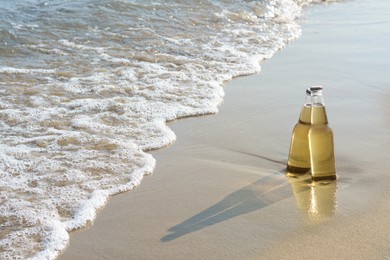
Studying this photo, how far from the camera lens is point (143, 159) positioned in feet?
13.7

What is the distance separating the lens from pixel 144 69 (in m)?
6.25

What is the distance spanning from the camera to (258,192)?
3.63m

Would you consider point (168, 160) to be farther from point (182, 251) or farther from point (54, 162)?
point (182, 251)

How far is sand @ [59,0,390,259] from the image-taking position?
308cm

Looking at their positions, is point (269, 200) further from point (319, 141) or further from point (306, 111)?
point (306, 111)

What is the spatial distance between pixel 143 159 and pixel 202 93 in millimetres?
1473

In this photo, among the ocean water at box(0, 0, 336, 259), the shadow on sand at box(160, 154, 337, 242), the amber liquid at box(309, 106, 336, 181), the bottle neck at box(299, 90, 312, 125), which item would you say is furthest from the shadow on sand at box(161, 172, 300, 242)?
the ocean water at box(0, 0, 336, 259)

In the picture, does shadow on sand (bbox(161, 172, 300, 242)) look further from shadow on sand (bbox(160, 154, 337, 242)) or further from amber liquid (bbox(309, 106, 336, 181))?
amber liquid (bbox(309, 106, 336, 181))

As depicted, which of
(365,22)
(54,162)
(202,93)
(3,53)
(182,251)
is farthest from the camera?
(365,22)

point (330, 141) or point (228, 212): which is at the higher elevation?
point (330, 141)

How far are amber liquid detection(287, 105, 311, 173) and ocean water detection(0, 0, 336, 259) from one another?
2.54 ft

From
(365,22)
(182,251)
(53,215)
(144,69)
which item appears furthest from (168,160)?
(365,22)

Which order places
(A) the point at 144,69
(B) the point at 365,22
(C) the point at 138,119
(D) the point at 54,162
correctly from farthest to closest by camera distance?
(B) the point at 365,22 < (A) the point at 144,69 < (C) the point at 138,119 < (D) the point at 54,162

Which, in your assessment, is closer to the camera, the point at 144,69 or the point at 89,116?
the point at 89,116
